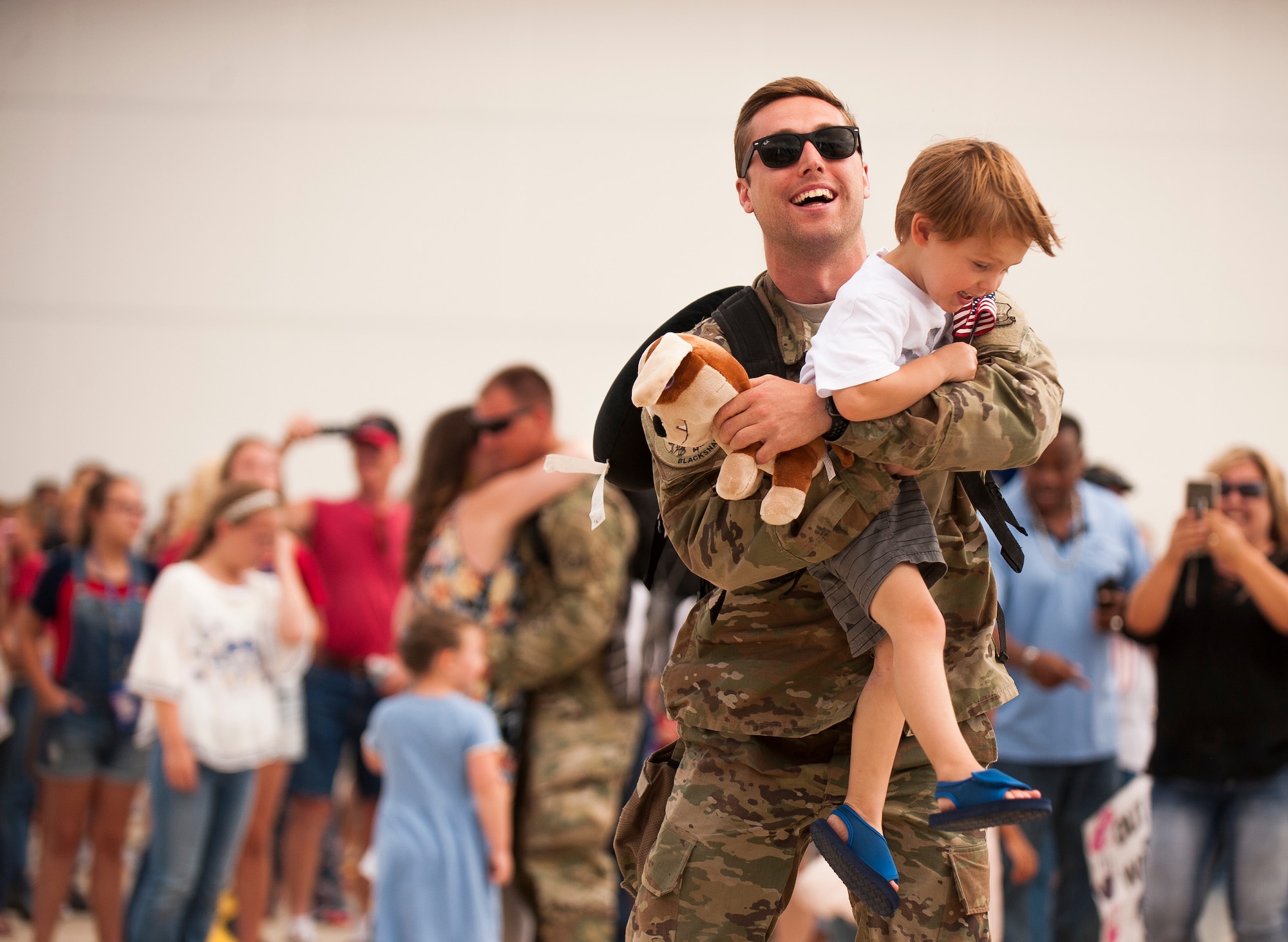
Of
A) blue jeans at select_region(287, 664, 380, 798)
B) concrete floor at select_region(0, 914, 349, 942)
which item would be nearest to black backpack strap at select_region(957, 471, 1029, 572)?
blue jeans at select_region(287, 664, 380, 798)

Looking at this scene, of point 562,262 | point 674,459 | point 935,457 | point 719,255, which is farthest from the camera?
point 562,262

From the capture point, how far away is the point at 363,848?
231 inches

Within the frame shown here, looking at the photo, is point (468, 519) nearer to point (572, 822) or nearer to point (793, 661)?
point (572, 822)

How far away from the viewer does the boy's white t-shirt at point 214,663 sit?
4.79 meters

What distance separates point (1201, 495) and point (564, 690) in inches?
84.4

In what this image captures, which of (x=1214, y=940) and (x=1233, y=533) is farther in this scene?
(x=1214, y=940)

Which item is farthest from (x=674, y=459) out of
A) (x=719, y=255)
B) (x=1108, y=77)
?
(x=1108, y=77)

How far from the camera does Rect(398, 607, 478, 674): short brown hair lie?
4207mm

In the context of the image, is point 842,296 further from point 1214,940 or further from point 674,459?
point 1214,940

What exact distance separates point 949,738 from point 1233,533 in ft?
9.10

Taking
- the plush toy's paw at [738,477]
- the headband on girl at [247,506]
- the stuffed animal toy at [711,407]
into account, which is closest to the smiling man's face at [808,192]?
the stuffed animal toy at [711,407]

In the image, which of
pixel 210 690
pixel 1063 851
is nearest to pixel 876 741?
pixel 1063 851

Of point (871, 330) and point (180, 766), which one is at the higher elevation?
point (871, 330)

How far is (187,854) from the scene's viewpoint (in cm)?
480
